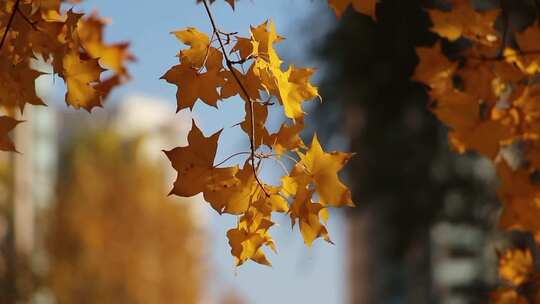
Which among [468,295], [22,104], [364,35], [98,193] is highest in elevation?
[98,193]

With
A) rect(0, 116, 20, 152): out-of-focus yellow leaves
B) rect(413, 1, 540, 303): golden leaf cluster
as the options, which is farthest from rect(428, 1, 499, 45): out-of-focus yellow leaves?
rect(0, 116, 20, 152): out-of-focus yellow leaves

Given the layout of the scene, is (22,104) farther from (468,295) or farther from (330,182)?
(468,295)

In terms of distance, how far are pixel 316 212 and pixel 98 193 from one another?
565 inches

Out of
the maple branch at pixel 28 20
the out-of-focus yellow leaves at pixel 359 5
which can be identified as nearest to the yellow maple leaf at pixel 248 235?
the out-of-focus yellow leaves at pixel 359 5

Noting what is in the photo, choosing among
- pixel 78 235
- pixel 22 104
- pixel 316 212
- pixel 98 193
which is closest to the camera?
pixel 316 212

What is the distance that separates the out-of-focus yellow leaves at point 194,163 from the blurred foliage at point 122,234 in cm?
1200

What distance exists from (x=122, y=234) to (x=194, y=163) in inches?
546

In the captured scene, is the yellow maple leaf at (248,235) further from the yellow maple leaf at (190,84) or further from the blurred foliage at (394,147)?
the blurred foliage at (394,147)

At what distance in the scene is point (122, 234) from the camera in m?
14.7

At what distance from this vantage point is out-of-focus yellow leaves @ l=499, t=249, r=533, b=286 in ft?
5.08

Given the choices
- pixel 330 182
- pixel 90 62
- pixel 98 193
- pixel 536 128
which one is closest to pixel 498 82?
pixel 536 128

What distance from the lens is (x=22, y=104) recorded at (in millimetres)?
1236

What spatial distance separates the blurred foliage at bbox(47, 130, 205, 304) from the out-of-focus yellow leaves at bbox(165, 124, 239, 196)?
12.0 meters

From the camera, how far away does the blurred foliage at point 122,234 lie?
1376 cm
